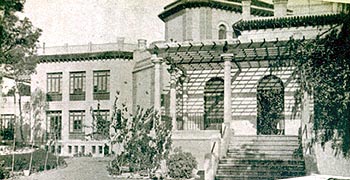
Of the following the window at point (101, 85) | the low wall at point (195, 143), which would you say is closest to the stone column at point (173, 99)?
the low wall at point (195, 143)

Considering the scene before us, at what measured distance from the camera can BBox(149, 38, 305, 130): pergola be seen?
9.48 metres

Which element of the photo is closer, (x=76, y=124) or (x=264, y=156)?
(x=264, y=156)

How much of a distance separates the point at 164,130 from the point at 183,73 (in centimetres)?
251

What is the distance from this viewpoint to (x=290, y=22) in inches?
431

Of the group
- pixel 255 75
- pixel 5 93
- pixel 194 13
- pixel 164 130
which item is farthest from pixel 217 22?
pixel 5 93

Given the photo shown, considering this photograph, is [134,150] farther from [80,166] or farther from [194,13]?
[194,13]

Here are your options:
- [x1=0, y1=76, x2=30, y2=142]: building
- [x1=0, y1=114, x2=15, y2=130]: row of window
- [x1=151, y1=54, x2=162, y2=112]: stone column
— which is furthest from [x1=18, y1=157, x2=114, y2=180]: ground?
[x1=151, y1=54, x2=162, y2=112]: stone column

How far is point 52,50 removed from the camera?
25.7 feet

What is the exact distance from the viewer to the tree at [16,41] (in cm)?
628

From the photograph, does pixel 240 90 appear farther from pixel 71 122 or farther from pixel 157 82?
pixel 71 122

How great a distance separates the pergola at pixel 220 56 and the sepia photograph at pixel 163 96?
26mm

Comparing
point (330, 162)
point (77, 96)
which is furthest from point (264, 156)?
point (77, 96)

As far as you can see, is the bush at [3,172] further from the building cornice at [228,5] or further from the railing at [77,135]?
the building cornice at [228,5]

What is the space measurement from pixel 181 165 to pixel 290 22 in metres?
4.59
